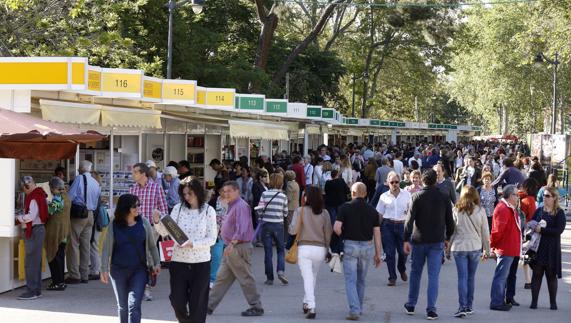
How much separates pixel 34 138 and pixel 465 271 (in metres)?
5.05

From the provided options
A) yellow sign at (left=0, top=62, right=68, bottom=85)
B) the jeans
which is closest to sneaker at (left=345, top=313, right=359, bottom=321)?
the jeans

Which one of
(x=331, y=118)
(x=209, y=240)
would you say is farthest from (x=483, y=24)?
(x=209, y=240)

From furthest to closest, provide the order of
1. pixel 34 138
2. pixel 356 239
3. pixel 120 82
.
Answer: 1. pixel 120 82
2. pixel 356 239
3. pixel 34 138

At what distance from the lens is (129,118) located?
1421cm

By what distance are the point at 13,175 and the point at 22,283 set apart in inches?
60.6

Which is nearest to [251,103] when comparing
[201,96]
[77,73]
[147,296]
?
[201,96]

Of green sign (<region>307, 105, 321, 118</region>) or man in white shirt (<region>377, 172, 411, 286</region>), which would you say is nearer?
man in white shirt (<region>377, 172, 411, 286</region>)

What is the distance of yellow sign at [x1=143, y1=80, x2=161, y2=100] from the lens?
14.4 metres

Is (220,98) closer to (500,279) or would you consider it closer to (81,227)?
(81,227)

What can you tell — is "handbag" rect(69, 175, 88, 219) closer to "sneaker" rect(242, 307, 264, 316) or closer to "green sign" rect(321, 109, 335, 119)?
"sneaker" rect(242, 307, 264, 316)

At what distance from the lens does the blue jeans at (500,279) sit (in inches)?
428

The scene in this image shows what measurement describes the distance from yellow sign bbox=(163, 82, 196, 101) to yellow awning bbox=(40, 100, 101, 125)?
2278 millimetres

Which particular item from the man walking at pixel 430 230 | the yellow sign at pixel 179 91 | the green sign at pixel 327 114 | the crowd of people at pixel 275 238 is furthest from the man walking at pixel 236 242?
the green sign at pixel 327 114

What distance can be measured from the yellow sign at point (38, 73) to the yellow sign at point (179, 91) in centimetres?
399
